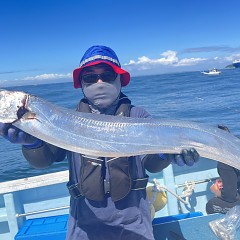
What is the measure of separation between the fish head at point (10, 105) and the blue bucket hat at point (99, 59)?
2.38 ft

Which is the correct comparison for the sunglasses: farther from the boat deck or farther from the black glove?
the boat deck

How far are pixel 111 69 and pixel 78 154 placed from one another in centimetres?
96

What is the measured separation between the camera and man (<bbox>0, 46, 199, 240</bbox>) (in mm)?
2879

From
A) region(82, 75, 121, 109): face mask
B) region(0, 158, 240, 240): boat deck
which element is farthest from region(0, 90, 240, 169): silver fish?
region(0, 158, 240, 240): boat deck

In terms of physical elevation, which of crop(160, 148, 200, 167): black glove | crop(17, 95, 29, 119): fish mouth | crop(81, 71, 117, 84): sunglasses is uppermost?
crop(81, 71, 117, 84): sunglasses

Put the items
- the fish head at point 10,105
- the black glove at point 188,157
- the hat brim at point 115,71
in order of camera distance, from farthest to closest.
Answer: the hat brim at point 115,71 < the black glove at point 188,157 < the fish head at point 10,105

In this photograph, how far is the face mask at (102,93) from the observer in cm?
304

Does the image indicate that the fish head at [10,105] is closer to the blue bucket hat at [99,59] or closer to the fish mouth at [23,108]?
the fish mouth at [23,108]

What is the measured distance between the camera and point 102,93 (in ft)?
10.0

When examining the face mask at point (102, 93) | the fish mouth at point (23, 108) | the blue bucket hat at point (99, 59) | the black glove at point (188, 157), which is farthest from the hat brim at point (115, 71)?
the black glove at point (188, 157)

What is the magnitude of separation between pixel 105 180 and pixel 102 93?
888 millimetres

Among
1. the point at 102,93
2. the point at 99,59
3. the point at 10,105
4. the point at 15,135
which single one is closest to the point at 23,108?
the point at 10,105

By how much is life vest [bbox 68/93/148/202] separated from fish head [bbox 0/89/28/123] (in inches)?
30.4

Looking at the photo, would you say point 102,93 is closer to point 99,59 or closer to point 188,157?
point 99,59
